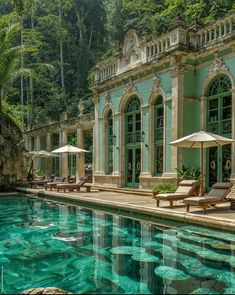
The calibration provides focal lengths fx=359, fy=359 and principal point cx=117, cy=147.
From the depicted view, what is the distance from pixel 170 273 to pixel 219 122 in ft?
30.8

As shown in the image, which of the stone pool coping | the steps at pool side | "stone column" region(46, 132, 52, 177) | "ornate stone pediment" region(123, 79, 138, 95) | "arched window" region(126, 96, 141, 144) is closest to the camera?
the stone pool coping

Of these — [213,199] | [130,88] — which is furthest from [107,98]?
[213,199]

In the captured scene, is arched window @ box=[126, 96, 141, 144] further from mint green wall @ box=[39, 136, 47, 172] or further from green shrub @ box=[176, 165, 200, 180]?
mint green wall @ box=[39, 136, 47, 172]

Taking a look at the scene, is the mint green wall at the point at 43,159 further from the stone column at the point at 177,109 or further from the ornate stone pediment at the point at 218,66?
the ornate stone pediment at the point at 218,66

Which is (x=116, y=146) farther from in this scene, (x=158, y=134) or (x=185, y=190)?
(x=185, y=190)

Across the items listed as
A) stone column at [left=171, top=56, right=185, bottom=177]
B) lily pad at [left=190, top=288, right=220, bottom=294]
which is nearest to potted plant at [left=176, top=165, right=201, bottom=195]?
stone column at [left=171, top=56, right=185, bottom=177]

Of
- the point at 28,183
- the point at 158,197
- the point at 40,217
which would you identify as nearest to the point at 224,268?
the point at 158,197

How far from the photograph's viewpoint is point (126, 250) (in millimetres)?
7004

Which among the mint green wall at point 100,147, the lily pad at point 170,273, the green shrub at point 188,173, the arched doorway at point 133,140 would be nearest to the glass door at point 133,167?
the arched doorway at point 133,140

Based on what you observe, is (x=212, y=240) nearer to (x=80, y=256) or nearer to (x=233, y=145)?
(x=80, y=256)

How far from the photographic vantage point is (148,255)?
663cm

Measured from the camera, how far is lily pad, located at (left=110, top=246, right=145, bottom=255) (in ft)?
22.5

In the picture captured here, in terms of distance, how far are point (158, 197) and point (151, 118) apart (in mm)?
6695

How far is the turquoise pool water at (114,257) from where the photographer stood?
5.09m
